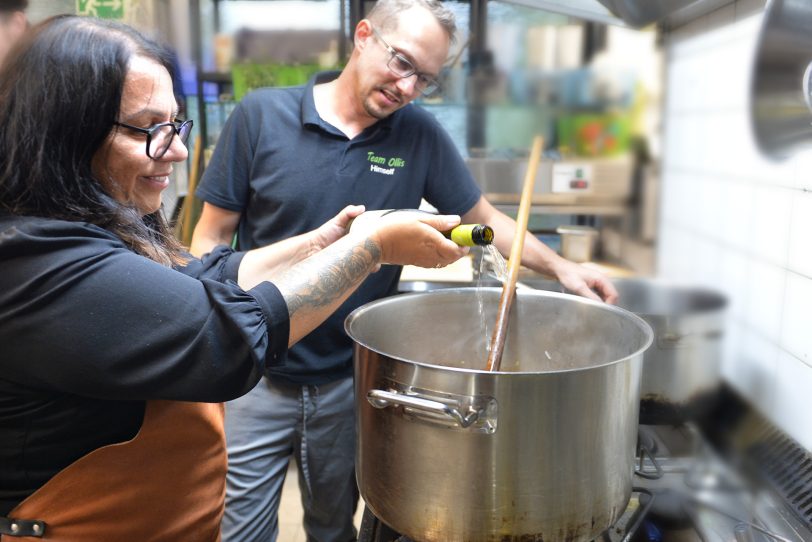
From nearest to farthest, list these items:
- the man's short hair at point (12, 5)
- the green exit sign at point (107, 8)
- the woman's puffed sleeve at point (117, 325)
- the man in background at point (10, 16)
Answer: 1. the woman's puffed sleeve at point (117, 325)
2. the man in background at point (10, 16)
3. the man's short hair at point (12, 5)
4. the green exit sign at point (107, 8)

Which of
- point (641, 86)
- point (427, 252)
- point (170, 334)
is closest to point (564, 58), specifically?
point (641, 86)

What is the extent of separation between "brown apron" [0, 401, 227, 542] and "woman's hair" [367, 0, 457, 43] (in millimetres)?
750

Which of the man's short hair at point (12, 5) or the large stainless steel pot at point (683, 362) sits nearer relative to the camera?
the large stainless steel pot at point (683, 362)

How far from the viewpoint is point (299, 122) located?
3.90 feet

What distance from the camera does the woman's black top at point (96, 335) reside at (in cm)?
59

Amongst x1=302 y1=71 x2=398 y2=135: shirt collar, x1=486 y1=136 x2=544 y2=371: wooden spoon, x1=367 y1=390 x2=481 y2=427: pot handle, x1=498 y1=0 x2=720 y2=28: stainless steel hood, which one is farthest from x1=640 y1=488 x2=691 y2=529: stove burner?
x1=302 y1=71 x2=398 y2=135: shirt collar

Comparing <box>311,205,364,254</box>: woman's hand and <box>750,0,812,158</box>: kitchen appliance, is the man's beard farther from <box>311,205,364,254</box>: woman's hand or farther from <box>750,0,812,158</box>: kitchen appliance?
<box>750,0,812,158</box>: kitchen appliance

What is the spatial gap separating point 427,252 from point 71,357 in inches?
18.4

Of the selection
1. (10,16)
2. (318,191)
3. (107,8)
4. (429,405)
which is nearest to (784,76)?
(429,405)

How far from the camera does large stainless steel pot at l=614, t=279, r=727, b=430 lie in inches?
36.5

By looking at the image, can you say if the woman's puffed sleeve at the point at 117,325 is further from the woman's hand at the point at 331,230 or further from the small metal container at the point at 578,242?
the small metal container at the point at 578,242

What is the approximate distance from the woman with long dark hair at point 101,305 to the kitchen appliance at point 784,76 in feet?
1.74

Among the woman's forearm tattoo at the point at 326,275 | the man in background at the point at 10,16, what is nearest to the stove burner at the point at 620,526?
the woman's forearm tattoo at the point at 326,275

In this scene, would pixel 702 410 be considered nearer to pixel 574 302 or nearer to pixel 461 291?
pixel 574 302
